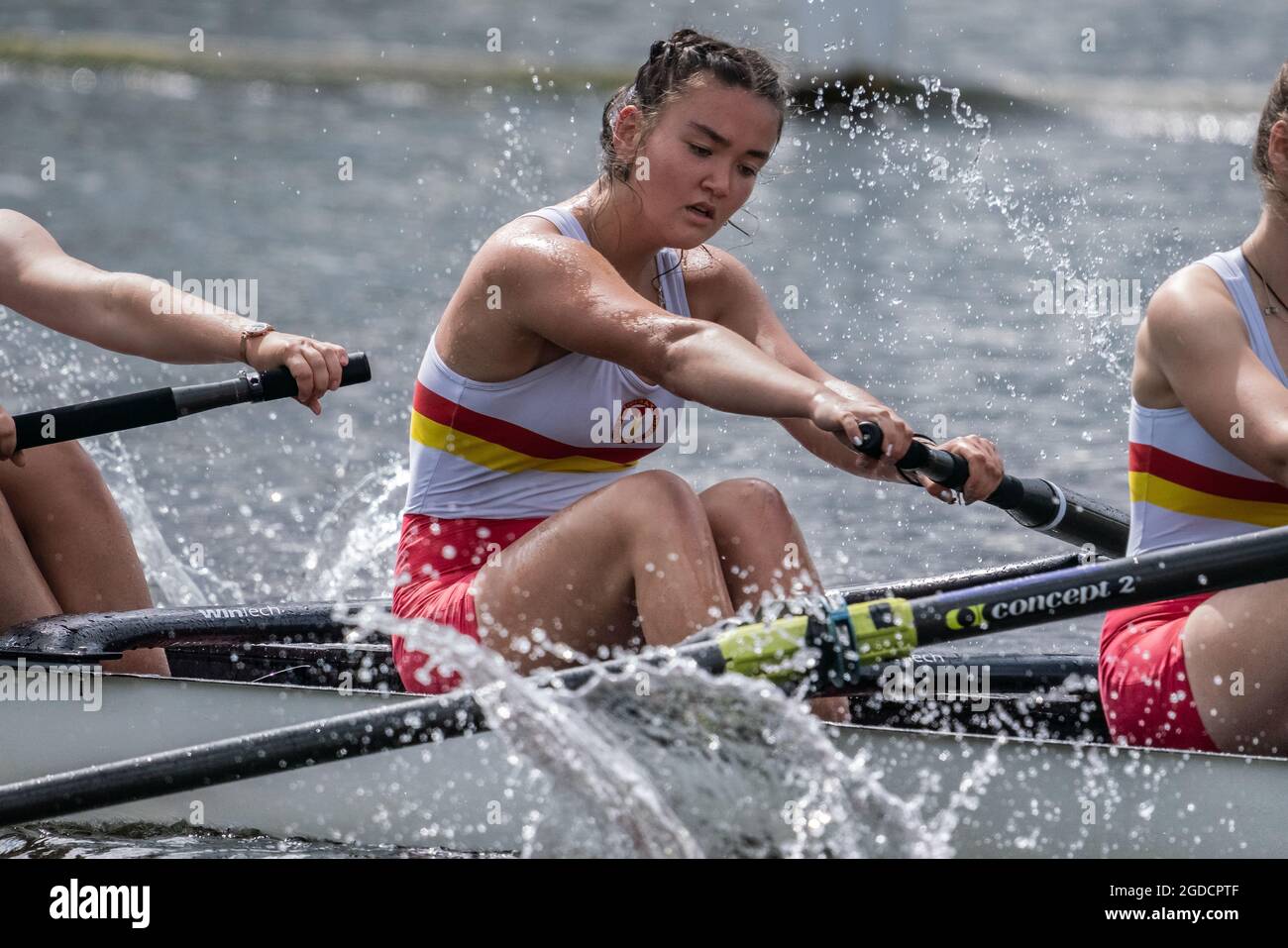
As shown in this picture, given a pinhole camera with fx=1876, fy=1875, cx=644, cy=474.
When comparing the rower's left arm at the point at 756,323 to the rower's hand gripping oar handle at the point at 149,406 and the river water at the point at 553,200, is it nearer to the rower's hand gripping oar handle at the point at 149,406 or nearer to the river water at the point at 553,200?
the river water at the point at 553,200

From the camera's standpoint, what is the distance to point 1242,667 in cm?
246

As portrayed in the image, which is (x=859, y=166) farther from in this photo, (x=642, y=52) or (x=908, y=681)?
(x=908, y=681)

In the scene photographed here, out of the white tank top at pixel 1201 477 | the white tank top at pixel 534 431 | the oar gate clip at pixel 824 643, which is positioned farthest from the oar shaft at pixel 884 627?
the white tank top at pixel 534 431

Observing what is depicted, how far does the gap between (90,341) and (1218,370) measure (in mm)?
1750

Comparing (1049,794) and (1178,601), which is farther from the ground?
(1178,601)

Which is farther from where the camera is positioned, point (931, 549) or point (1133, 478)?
point (931, 549)

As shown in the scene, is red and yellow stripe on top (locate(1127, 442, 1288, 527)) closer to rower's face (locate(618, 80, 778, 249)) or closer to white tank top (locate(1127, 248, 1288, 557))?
white tank top (locate(1127, 248, 1288, 557))

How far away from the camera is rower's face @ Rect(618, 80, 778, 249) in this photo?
2680 mm

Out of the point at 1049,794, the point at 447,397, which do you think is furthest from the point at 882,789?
the point at 447,397

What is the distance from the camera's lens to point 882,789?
2545 mm

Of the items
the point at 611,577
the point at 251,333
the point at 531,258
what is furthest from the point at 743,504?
the point at 251,333

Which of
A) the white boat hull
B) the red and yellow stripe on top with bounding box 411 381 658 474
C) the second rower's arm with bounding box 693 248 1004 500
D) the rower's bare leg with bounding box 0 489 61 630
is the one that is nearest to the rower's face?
the second rower's arm with bounding box 693 248 1004 500

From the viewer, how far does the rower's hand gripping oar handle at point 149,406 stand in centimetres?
281
